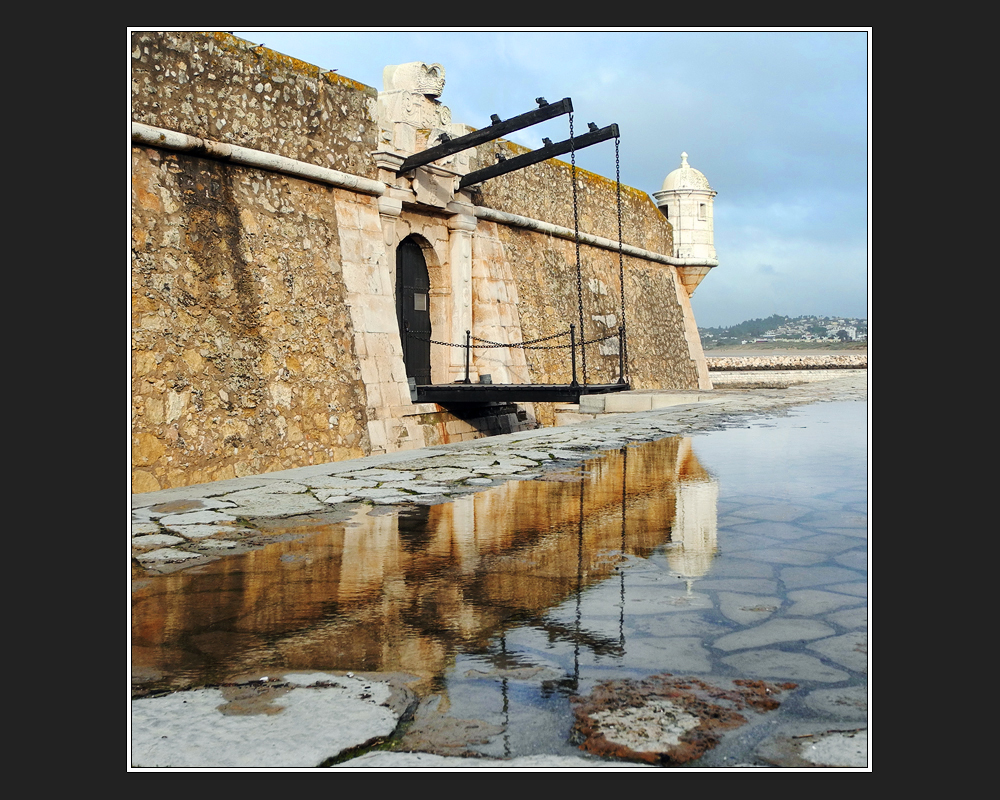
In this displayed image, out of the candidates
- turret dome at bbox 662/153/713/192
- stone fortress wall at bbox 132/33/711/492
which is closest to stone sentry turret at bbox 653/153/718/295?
turret dome at bbox 662/153/713/192

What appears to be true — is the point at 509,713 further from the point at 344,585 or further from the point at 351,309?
the point at 351,309

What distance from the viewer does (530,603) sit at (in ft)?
10.1

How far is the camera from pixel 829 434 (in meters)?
9.23

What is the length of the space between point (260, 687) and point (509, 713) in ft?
2.35

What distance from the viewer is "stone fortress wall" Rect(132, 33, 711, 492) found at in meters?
7.31

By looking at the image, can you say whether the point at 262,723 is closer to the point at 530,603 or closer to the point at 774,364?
the point at 530,603

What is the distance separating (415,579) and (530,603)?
1.87 feet

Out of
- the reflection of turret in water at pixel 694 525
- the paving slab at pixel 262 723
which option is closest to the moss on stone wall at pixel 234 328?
the reflection of turret in water at pixel 694 525

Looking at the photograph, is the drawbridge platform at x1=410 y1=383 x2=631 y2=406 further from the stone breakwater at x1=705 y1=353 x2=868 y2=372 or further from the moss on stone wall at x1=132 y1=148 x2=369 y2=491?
the stone breakwater at x1=705 y1=353 x2=868 y2=372

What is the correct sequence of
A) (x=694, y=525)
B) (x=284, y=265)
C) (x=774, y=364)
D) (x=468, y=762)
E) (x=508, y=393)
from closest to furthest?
(x=468, y=762)
(x=694, y=525)
(x=284, y=265)
(x=508, y=393)
(x=774, y=364)

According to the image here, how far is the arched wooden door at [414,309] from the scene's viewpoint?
1161 centimetres

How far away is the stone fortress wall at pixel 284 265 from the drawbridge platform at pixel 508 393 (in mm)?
262

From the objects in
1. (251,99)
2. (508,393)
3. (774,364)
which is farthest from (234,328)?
(774,364)

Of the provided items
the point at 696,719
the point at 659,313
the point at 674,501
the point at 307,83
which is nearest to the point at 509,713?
the point at 696,719
